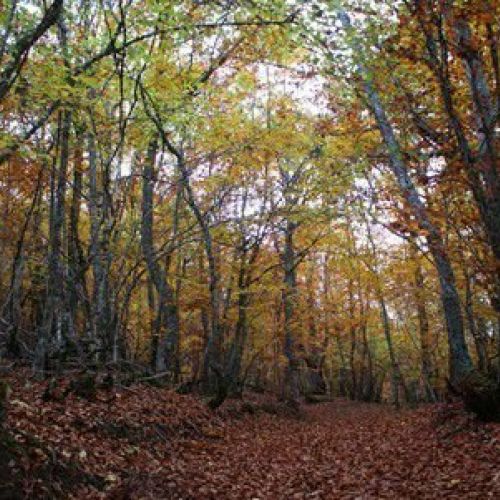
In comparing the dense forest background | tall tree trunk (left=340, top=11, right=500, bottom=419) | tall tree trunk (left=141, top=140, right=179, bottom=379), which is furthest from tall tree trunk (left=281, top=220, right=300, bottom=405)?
tall tree trunk (left=340, top=11, right=500, bottom=419)

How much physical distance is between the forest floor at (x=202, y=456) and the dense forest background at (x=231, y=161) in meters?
1.05

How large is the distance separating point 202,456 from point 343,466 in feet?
8.12

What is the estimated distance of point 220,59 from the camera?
52.1ft

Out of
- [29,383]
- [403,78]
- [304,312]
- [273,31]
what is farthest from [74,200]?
[304,312]

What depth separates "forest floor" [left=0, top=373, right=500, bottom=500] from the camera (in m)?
5.71

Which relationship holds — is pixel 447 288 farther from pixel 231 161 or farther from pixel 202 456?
pixel 231 161

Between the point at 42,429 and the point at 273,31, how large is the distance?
6.79 m

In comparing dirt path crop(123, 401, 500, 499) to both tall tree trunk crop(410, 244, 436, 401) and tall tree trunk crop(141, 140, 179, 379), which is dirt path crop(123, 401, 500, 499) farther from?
tall tree trunk crop(410, 244, 436, 401)

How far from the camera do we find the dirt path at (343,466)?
639 centimetres

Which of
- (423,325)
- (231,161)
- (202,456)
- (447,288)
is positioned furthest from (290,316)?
(202,456)

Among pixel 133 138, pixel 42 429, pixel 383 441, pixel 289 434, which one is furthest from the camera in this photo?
pixel 289 434

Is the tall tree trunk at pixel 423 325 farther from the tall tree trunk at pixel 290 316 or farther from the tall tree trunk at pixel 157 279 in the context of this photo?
the tall tree trunk at pixel 157 279

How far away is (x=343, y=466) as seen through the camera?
8.43 metres

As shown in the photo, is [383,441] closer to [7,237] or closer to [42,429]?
[42,429]
